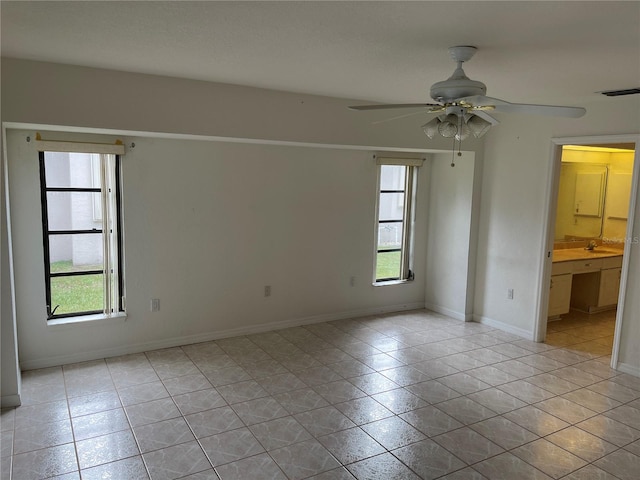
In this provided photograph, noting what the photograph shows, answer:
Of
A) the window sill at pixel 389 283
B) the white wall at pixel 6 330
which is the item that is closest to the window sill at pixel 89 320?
the white wall at pixel 6 330

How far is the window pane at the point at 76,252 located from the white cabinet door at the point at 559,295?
491 centimetres

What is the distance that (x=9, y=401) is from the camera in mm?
3486

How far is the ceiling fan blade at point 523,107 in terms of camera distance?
249 cm

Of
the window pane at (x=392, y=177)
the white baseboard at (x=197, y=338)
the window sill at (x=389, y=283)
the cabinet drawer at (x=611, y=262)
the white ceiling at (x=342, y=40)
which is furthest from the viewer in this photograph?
the cabinet drawer at (x=611, y=262)

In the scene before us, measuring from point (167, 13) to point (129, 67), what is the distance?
1367mm

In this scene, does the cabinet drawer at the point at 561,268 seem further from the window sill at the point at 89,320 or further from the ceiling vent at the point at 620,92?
the window sill at the point at 89,320

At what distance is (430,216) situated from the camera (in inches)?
243

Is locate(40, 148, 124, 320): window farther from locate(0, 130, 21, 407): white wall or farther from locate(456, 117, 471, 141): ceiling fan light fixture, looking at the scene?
locate(456, 117, 471, 141): ceiling fan light fixture

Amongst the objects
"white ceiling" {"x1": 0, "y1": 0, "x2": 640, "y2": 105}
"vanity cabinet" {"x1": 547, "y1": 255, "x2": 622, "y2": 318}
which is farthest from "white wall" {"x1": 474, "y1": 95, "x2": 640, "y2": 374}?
"white ceiling" {"x1": 0, "y1": 0, "x2": 640, "y2": 105}

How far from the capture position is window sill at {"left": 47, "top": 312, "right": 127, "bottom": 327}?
425 centimetres

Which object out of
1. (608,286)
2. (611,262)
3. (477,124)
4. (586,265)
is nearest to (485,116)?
(477,124)

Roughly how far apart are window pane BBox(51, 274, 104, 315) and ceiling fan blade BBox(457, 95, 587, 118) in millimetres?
3536

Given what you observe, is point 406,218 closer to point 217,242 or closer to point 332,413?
point 217,242

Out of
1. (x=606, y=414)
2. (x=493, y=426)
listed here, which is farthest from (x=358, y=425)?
(x=606, y=414)
